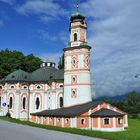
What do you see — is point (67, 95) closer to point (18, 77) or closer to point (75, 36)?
point (75, 36)

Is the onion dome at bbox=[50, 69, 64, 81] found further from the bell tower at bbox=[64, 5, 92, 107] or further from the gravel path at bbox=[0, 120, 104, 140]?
the gravel path at bbox=[0, 120, 104, 140]

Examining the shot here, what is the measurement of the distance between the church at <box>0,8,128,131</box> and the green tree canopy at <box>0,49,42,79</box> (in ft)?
34.6

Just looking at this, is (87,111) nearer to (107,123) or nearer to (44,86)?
(107,123)

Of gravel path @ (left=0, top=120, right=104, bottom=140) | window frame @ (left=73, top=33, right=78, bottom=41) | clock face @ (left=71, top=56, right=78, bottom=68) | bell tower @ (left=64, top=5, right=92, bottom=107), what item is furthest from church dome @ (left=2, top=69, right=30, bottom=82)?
gravel path @ (left=0, top=120, right=104, bottom=140)

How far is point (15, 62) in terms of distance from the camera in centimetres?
6981

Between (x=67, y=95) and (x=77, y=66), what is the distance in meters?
5.04

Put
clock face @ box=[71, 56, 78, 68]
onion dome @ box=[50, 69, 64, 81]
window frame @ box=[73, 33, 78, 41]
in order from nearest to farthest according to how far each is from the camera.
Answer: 1. clock face @ box=[71, 56, 78, 68]
2. window frame @ box=[73, 33, 78, 41]
3. onion dome @ box=[50, 69, 64, 81]

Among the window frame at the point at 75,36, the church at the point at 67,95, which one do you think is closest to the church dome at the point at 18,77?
the church at the point at 67,95

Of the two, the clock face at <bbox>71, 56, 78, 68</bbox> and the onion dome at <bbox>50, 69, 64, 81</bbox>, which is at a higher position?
the clock face at <bbox>71, 56, 78, 68</bbox>

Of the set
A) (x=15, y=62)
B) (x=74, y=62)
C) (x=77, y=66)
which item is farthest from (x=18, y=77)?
(x=77, y=66)

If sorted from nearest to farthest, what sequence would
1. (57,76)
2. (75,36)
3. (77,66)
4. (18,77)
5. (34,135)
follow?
(34,135)
(77,66)
(75,36)
(57,76)
(18,77)

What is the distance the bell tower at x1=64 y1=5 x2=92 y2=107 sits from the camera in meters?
48.0

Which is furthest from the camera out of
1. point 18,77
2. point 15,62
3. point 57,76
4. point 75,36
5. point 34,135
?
point 15,62

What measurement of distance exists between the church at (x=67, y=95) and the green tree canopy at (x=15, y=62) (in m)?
10.5
